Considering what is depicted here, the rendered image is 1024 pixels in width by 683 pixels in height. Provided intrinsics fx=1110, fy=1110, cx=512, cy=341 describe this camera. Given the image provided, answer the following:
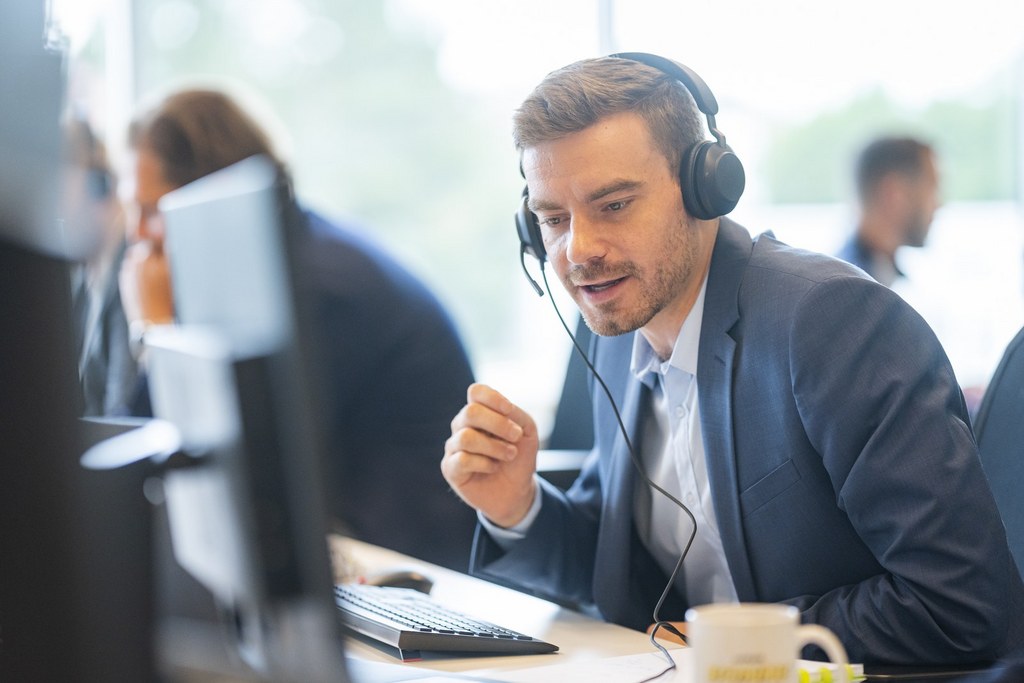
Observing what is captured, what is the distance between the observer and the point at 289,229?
63 centimetres

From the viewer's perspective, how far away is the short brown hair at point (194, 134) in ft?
7.00

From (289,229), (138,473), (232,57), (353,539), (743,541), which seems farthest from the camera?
(232,57)

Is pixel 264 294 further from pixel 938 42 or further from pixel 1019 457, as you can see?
pixel 938 42

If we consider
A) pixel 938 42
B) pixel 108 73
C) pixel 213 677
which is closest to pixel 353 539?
pixel 213 677

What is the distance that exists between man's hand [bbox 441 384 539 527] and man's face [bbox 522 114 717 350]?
0.57 ft

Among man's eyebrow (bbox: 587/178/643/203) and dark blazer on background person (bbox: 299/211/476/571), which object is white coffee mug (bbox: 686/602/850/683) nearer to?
man's eyebrow (bbox: 587/178/643/203)

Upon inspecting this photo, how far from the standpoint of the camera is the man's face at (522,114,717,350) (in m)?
1.28

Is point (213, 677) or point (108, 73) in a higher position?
point (108, 73)

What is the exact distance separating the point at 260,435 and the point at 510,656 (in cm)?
56

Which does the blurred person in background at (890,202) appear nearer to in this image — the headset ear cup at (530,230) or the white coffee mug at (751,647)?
the headset ear cup at (530,230)

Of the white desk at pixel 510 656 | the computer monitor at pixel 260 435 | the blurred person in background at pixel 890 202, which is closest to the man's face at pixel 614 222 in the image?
the white desk at pixel 510 656

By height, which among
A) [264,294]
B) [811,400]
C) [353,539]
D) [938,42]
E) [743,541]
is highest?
[938,42]

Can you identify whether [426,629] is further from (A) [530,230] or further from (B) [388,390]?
(B) [388,390]

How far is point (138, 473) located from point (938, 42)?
3.59 metres
